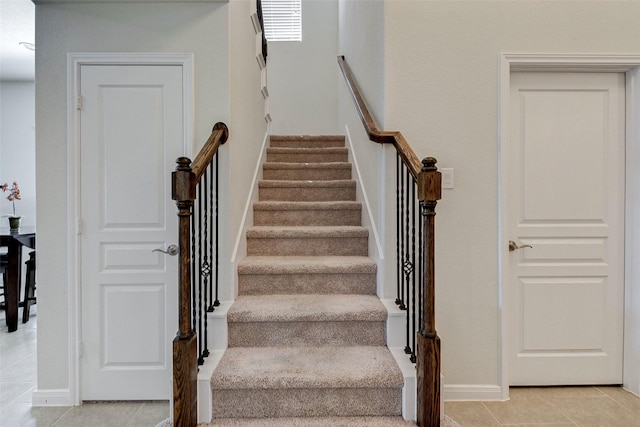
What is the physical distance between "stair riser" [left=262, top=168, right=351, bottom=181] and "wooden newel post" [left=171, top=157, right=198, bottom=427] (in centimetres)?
188

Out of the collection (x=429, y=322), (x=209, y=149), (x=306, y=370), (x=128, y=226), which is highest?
(x=209, y=149)

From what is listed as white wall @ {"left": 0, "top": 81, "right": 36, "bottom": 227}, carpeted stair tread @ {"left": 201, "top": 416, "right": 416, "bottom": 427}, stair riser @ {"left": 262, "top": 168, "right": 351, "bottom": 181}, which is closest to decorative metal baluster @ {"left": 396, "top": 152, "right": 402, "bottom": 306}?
carpeted stair tread @ {"left": 201, "top": 416, "right": 416, "bottom": 427}

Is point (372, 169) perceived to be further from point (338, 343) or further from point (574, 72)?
point (574, 72)

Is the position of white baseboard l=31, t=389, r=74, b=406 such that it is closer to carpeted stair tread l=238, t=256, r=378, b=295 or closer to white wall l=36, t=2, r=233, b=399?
white wall l=36, t=2, r=233, b=399

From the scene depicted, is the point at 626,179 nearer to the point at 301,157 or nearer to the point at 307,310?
the point at 307,310

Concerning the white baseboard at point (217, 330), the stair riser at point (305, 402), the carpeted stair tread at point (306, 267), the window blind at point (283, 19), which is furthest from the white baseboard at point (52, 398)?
the window blind at point (283, 19)

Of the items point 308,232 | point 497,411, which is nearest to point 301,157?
point 308,232

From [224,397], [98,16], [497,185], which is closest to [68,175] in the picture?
[98,16]

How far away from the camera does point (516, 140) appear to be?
87.8 inches

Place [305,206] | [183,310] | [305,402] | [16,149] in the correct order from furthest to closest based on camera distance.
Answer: [16,149] → [305,206] → [305,402] → [183,310]

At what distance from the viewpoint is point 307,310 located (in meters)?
2.00

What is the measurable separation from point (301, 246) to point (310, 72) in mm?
3232

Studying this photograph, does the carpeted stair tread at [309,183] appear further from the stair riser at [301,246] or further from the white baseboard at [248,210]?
the stair riser at [301,246]

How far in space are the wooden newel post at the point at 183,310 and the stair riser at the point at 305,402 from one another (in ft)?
0.48
